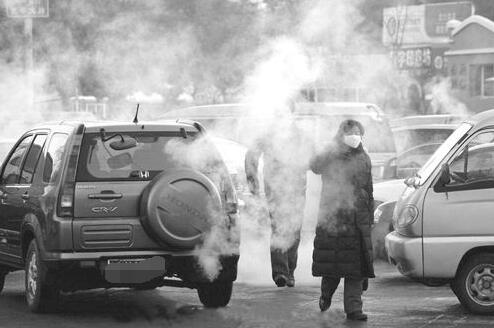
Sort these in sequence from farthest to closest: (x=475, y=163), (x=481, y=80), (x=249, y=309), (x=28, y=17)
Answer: (x=481, y=80)
(x=28, y=17)
(x=475, y=163)
(x=249, y=309)

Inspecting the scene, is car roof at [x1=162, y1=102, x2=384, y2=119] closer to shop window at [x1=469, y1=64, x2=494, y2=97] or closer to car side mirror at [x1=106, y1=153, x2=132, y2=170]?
shop window at [x1=469, y1=64, x2=494, y2=97]

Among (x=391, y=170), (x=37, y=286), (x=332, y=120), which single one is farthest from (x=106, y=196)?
(x=332, y=120)

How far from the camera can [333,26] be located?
13.9 metres

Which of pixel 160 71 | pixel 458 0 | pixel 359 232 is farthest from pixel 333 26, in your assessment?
pixel 458 0

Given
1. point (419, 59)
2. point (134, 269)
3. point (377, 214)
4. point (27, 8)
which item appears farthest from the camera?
point (419, 59)

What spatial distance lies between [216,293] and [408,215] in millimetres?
1796

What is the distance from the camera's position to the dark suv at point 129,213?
9188 millimetres

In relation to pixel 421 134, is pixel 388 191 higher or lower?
lower

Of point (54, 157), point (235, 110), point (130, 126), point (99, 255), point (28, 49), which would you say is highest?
point (28, 49)

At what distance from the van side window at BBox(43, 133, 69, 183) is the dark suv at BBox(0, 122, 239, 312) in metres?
0.02

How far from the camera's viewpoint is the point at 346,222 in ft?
31.0

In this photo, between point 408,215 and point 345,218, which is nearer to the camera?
point 345,218

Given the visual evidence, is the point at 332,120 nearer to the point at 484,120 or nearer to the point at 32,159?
the point at 484,120

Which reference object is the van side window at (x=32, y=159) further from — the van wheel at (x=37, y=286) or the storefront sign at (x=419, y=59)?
the storefront sign at (x=419, y=59)
